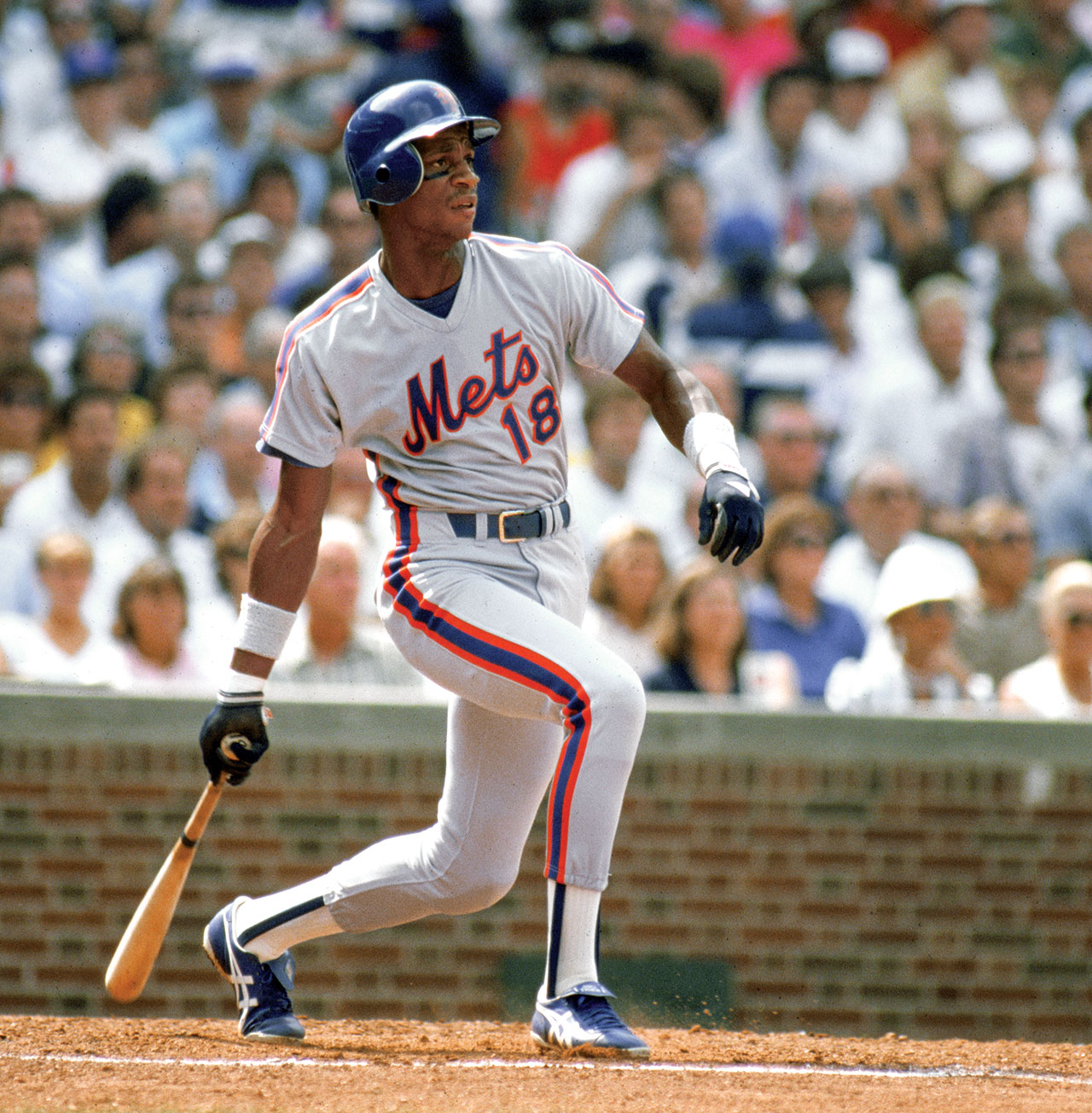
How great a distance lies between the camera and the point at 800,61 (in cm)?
970

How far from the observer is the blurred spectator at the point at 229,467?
7023 mm

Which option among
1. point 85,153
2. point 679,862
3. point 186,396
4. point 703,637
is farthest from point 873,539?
point 85,153

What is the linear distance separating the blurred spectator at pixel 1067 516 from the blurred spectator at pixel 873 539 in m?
0.59

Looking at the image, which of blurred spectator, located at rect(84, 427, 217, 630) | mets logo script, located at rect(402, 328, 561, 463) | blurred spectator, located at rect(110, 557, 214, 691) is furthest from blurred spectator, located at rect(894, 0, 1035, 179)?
mets logo script, located at rect(402, 328, 561, 463)

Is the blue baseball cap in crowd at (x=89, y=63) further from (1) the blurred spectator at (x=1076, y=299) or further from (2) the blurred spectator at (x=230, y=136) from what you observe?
(1) the blurred spectator at (x=1076, y=299)

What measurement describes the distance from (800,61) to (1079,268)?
2.02 m

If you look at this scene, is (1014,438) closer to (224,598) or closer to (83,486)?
(224,598)

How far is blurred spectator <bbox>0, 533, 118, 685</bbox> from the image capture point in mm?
6098

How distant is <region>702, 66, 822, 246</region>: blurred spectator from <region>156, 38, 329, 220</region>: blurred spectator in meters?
2.21

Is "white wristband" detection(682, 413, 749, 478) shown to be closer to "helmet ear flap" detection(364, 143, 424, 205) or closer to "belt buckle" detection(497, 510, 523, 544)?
"belt buckle" detection(497, 510, 523, 544)

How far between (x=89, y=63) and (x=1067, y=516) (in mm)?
5720

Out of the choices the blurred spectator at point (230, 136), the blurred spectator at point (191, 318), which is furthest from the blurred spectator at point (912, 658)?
the blurred spectator at point (230, 136)

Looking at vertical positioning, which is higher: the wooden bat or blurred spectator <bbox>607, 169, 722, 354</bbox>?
blurred spectator <bbox>607, 169, 722, 354</bbox>

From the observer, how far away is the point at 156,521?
6.70 m
